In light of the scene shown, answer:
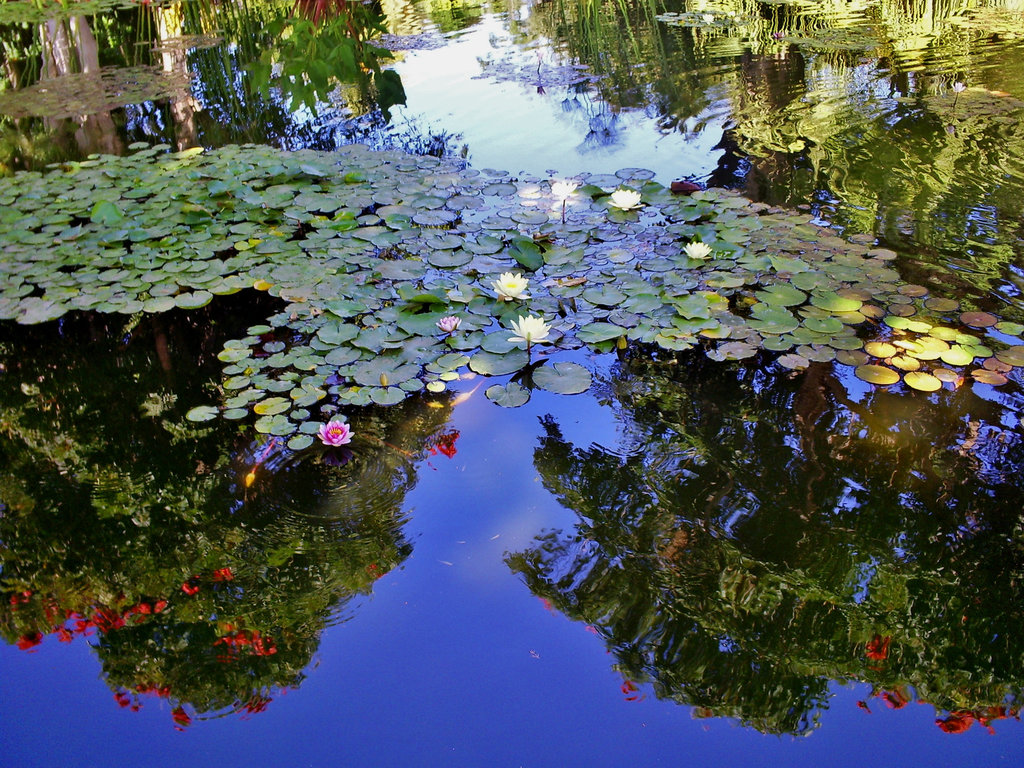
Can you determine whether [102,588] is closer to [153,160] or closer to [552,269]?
[552,269]

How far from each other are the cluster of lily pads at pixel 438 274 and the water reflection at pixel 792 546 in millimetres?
197

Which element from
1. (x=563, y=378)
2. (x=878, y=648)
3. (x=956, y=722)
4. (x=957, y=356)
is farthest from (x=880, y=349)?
(x=956, y=722)

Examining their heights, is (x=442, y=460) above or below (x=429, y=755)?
above

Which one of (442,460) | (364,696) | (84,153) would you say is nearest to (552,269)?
(442,460)

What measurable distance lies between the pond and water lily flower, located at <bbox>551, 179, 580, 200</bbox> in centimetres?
2

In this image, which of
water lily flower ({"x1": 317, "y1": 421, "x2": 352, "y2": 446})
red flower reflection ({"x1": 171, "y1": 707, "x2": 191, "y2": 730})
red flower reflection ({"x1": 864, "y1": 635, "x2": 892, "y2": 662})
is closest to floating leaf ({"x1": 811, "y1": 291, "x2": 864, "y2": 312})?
red flower reflection ({"x1": 864, "y1": 635, "x2": 892, "y2": 662})

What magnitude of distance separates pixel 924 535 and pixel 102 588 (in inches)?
66.5

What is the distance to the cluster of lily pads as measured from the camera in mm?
2109

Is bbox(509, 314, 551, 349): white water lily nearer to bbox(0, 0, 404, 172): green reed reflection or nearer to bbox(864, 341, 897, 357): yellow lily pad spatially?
bbox(864, 341, 897, 357): yellow lily pad

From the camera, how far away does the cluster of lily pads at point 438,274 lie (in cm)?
211

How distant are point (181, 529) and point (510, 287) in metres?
1.13

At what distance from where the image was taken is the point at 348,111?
4348 millimetres

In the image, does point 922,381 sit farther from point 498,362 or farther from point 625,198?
point 625,198

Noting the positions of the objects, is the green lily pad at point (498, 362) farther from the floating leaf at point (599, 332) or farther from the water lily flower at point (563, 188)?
the water lily flower at point (563, 188)
